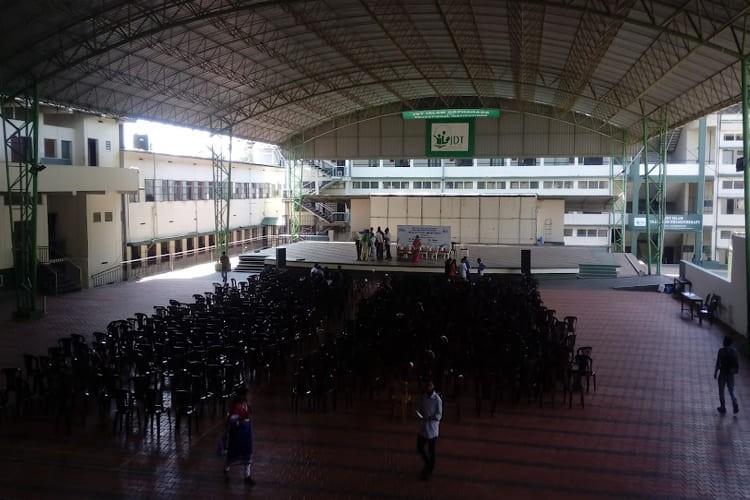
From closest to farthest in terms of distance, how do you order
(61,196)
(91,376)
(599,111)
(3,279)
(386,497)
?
1. (386,497)
2. (91,376)
3. (3,279)
4. (61,196)
5. (599,111)

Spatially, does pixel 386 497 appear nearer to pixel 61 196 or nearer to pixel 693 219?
pixel 61 196

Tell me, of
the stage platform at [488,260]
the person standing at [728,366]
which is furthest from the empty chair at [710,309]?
the stage platform at [488,260]

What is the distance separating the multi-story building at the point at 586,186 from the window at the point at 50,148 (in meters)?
18.9

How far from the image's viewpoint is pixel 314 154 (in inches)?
1522

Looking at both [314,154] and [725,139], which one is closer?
[314,154]

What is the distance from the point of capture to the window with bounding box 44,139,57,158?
938 inches

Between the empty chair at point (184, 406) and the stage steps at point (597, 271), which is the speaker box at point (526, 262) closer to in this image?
the stage steps at point (597, 271)

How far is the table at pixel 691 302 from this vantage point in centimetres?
1830

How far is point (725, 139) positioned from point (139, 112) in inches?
1516

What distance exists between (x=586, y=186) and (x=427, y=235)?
82.1 feet

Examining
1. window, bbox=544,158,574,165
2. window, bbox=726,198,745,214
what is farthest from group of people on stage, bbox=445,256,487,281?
window, bbox=726,198,745,214

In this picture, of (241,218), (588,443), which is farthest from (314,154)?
(588,443)

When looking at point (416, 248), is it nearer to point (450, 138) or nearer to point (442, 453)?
point (450, 138)

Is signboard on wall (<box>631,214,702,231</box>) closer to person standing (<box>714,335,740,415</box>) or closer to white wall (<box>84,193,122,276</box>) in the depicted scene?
person standing (<box>714,335,740,415</box>)
